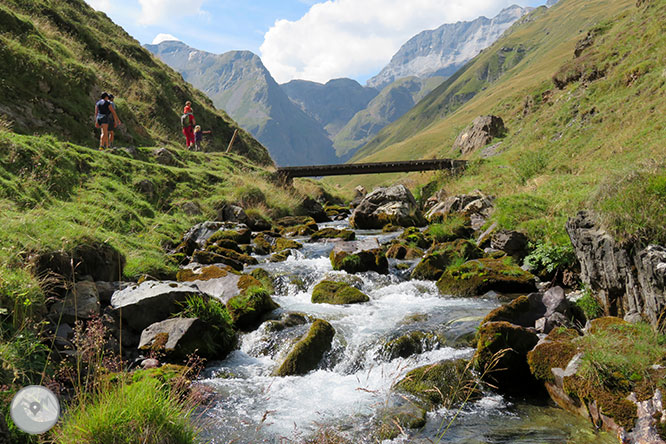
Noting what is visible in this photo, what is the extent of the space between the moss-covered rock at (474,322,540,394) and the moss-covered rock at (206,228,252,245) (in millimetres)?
11980

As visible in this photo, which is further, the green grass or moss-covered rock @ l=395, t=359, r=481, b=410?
moss-covered rock @ l=395, t=359, r=481, b=410

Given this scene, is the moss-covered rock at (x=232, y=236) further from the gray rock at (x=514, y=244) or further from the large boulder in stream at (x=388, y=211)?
the gray rock at (x=514, y=244)

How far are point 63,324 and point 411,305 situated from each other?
25.7 ft

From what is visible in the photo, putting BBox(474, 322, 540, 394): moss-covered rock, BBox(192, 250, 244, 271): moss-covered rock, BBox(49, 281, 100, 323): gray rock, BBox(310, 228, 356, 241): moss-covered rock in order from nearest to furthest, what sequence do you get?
BBox(474, 322, 540, 394): moss-covered rock, BBox(49, 281, 100, 323): gray rock, BBox(192, 250, 244, 271): moss-covered rock, BBox(310, 228, 356, 241): moss-covered rock

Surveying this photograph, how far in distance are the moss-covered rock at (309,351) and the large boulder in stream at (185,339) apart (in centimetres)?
145

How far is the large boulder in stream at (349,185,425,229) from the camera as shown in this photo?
24031mm

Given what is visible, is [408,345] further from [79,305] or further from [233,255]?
[233,255]

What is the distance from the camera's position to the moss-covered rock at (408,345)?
795 centimetres

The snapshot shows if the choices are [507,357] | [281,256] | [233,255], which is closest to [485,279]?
[507,357]

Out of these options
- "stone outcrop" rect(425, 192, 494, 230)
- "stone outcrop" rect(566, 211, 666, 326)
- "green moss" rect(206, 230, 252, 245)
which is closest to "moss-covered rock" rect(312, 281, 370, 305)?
"stone outcrop" rect(566, 211, 666, 326)

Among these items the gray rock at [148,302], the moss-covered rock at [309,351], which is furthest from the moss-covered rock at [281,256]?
the moss-covered rock at [309,351]

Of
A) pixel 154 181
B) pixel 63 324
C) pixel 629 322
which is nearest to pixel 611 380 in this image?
pixel 629 322

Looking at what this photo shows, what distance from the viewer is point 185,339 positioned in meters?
7.54

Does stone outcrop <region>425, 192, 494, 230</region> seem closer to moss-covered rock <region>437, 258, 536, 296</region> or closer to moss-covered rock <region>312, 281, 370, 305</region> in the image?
moss-covered rock <region>437, 258, 536, 296</region>
